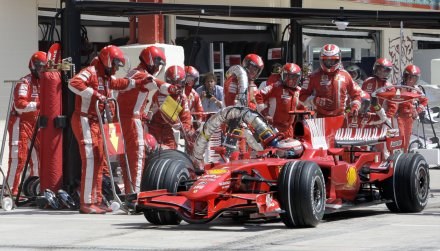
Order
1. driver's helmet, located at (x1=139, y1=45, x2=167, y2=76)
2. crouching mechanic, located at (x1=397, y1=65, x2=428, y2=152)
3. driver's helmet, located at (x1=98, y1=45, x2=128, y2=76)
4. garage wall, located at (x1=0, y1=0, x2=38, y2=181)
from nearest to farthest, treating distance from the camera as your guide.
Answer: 1. driver's helmet, located at (x1=98, y1=45, x2=128, y2=76)
2. driver's helmet, located at (x1=139, y1=45, x2=167, y2=76)
3. crouching mechanic, located at (x1=397, y1=65, x2=428, y2=152)
4. garage wall, located at (x1=0, y1=0, x2=38, y2=181)

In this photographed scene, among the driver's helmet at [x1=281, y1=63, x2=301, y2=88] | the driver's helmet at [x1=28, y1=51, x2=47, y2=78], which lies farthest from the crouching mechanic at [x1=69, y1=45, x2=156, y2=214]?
the driver's helmet at [x1=281, y1=63, x2=301, y2=88]

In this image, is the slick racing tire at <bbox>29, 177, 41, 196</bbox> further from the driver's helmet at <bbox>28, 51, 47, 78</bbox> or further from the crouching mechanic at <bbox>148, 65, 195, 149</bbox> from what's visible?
the crouching mechanic at <bbox>148, 65, 195, 149</bbox>

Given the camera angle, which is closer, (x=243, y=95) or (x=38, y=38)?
(x=243, y=95)

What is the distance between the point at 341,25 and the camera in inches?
683

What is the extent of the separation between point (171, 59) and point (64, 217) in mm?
7217

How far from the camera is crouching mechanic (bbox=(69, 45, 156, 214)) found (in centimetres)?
1463

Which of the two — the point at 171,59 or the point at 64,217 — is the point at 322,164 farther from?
the point at 171,59

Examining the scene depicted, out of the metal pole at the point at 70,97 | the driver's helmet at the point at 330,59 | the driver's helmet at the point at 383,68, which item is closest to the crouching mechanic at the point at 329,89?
the driver's helmet at the point at 330,59

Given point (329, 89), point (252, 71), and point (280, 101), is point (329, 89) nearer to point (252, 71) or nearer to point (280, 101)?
point (280, 101)

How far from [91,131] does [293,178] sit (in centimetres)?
371

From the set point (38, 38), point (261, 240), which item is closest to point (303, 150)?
point (261, 240)

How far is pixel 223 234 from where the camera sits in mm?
11602

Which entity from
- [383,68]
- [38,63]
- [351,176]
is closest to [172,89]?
[38,63]

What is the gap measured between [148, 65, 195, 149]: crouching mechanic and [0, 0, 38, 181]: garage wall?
13.8 ft
